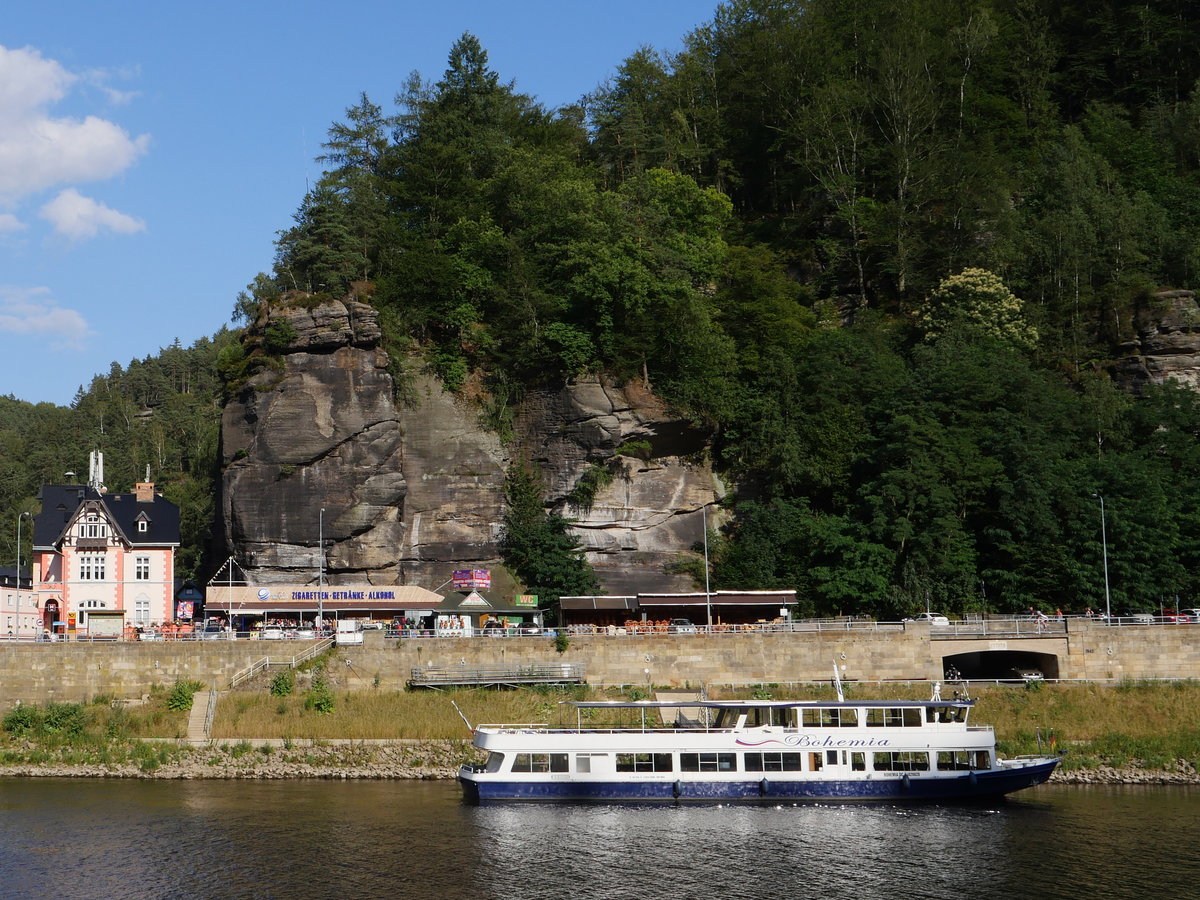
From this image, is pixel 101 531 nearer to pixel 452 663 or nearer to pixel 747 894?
pixel 452 663

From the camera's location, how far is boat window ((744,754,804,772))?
5525 centimetres

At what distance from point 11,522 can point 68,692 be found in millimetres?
88350

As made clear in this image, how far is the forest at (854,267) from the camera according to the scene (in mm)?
78000

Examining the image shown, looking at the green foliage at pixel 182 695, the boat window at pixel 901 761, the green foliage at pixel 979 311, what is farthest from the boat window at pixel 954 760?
the green foliage at pixel 979 311

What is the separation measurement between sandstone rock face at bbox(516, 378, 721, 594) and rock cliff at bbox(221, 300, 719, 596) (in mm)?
97

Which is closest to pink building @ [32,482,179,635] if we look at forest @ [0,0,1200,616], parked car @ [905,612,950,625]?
forest @ [0,0,1200,616]

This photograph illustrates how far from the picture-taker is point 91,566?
87062mm

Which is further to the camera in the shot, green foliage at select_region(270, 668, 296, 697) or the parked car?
the parked car

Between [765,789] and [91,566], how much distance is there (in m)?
54.3

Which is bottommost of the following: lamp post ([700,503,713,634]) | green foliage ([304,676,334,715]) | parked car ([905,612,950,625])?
green foliage ([304,676,334,715])

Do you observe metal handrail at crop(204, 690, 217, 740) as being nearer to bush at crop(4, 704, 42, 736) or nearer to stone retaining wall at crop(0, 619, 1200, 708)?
stone retaining wall at crop(0, 619, 1200, 708)

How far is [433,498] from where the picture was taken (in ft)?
277

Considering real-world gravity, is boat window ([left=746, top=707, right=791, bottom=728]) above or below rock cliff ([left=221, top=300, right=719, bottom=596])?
below

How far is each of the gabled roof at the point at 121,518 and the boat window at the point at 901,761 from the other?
178 feet
